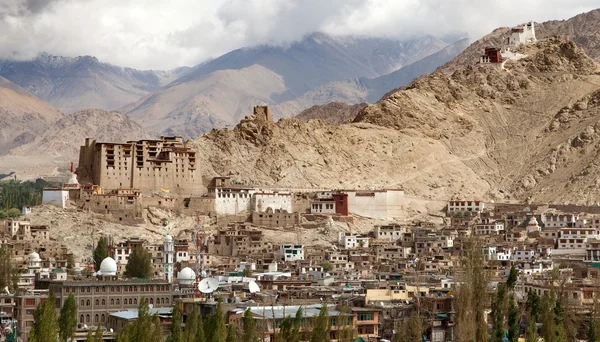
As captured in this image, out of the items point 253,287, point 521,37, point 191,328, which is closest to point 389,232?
point 253,287

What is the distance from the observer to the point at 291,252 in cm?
8950

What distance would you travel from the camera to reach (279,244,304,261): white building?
8894 centimetres

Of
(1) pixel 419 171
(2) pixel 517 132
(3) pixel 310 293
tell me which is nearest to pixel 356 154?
(1) pixel 419 171

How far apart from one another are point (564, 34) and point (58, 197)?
4318 inches

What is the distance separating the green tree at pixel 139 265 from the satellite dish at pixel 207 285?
42.6 ft

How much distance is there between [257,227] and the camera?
9950 cm

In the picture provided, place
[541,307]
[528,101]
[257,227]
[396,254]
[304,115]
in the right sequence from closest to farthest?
[541,307] < [396,254] < [257,227] < [528,101] < [304,115]

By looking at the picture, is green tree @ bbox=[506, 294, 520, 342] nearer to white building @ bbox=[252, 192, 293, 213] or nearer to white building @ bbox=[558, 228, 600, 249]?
white building @ bbox=[558, 228, 600, 249]

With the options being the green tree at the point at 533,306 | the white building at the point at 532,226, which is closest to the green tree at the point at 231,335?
the green tree at the point at 533,306

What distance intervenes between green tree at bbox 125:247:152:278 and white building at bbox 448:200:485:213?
1486 inches

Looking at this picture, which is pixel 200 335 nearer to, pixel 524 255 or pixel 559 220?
pixel 524 255

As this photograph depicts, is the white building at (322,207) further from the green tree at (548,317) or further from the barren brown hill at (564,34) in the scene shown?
the barren brown hill at (564,34)

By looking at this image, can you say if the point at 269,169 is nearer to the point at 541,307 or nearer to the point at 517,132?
the point at 517,132

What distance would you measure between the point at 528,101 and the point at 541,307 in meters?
83.5
